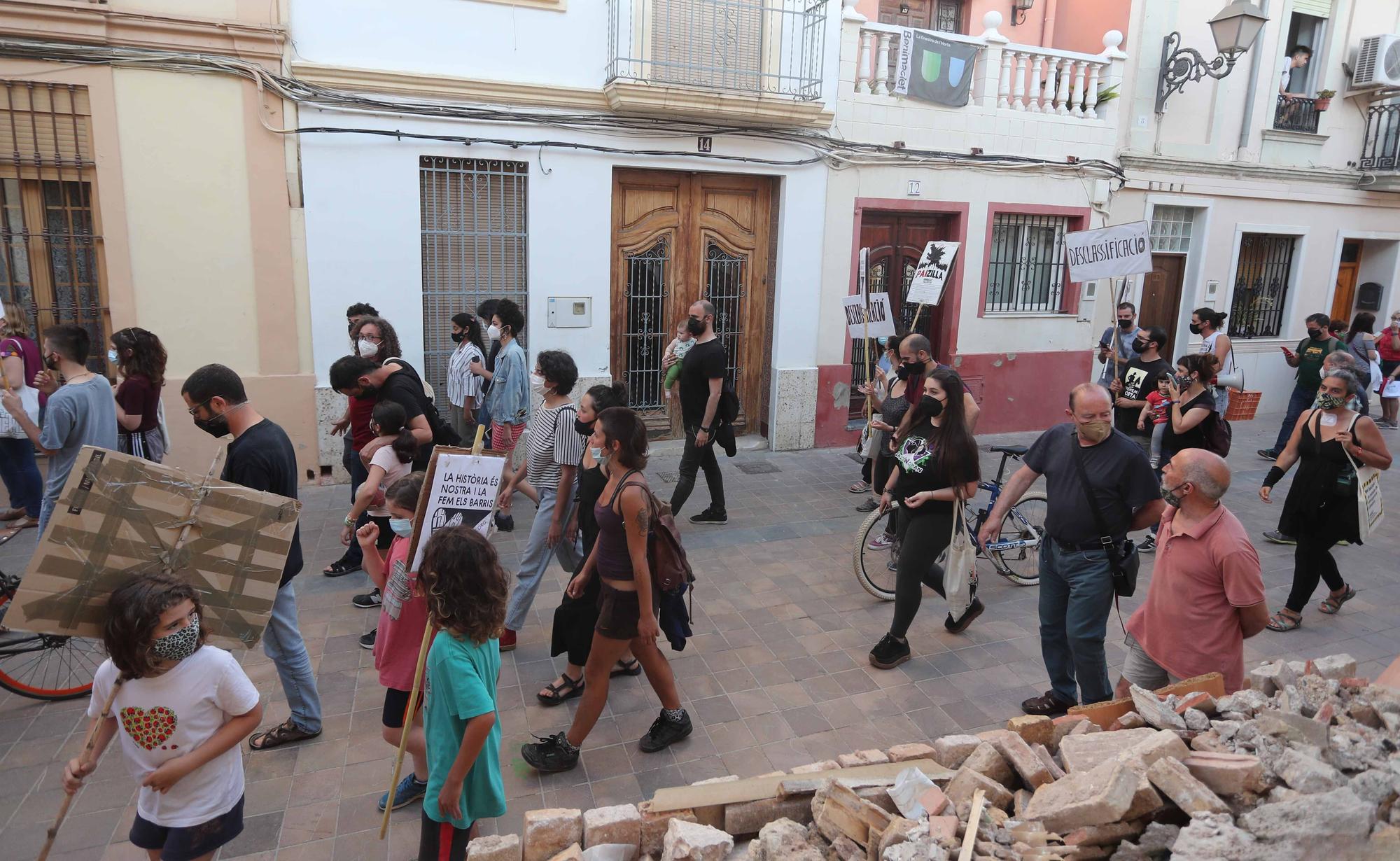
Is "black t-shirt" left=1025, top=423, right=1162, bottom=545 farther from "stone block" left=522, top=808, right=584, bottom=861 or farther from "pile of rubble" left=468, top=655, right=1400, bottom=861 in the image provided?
"stone block" left=522, top=808, right=584, bottom=861

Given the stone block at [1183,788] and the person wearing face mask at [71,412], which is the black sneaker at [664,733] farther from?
the person wearing face mask at [71,412]

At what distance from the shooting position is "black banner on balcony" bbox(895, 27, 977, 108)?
33.3 feet

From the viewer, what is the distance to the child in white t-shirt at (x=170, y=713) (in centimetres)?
250

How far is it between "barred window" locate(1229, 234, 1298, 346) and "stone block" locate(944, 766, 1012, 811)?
1308 centimetres

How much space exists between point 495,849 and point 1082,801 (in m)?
1.75

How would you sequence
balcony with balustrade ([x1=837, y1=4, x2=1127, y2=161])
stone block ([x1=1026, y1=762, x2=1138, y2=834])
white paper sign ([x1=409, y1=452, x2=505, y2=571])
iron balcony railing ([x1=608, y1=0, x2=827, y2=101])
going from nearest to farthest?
stone block ([x1=1026, y1=762, x2=1138, y2=834]), white paper sign ([x1=409, y1=452, x2=505, y2=571]), iron balcony railing ([x1=608, y1=0, x2=827, y2=101]), balcony with balustrade ([x1=837, y1=4, x2=1127, y2=161])

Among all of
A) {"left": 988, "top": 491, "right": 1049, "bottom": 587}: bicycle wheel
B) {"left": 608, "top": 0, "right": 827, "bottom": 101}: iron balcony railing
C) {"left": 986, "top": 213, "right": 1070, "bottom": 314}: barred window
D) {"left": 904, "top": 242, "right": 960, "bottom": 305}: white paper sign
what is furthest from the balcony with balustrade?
{"left": 988, "top": 491, "right": 1049, "bottom": 587}: bicycle wheel

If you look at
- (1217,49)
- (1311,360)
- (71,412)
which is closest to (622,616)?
(71,412)

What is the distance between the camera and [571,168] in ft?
29.4

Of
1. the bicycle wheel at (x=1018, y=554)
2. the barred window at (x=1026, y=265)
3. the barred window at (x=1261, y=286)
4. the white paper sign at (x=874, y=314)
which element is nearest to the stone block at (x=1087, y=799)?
the bicycle wheel at (x=1018, y=554)

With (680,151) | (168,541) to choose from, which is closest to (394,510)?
(168,541)

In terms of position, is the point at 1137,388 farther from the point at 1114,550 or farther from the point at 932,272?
the point at 1114,550

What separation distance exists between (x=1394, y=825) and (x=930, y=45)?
9728 mm

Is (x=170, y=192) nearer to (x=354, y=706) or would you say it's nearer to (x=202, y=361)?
(x=202, y=361)
